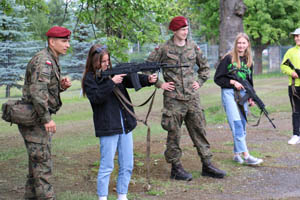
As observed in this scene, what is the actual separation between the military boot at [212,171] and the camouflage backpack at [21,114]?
9.07 feet

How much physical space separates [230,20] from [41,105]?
8730 mm

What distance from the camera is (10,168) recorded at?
7.27m

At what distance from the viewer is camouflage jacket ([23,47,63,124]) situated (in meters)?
4.69

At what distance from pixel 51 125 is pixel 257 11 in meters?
28.6

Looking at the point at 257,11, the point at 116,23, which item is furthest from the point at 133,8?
the point at 257,11

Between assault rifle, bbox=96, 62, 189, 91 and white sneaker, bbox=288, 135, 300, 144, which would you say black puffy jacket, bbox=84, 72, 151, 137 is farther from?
white sneaker, bbox=288, 135, 300, 144

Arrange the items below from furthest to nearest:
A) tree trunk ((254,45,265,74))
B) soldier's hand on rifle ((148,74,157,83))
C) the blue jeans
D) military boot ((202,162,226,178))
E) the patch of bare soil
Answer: tree trunk ((254,45,265,74)), the blue jeans, military boot ((202,162,226,178)), the patch of bare soil, soldier's hand on rifle ((148,74,157,83))

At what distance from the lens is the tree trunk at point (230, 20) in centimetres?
1230

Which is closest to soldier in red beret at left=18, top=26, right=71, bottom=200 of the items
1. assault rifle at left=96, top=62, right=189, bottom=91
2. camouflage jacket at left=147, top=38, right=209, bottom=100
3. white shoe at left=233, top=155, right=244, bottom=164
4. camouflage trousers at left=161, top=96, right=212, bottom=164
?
assault rifle at left=96, top=62, right=189, bottom=91

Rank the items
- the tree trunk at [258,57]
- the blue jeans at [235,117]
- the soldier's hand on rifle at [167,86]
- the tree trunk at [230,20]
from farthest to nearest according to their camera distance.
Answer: the tree trunk at [258,57] < the tree trunk at [230,20] < the blue jeans at [235,117] < the soldier's hand on rifle at [167,86]

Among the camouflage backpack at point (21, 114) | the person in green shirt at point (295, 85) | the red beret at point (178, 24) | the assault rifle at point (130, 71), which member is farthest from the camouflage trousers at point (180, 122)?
the person in green shirt at point (295, 85)

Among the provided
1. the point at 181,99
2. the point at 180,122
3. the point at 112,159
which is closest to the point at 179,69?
the point at 181,99

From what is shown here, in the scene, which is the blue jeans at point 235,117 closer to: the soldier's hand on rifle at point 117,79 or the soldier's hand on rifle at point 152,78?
the soldier's hand on rifle at point 152,78

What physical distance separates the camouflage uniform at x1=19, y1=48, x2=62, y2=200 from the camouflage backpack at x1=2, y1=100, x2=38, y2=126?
8cm
